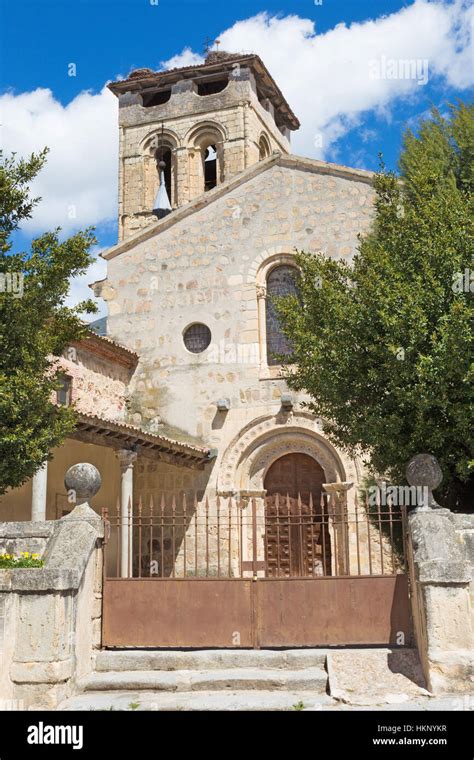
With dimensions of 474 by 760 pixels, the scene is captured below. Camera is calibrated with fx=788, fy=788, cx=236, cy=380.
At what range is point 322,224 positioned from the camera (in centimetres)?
1597

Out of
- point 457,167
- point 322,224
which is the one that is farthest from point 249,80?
point 457,167

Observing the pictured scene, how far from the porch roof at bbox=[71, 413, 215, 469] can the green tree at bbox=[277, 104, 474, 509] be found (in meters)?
3.37

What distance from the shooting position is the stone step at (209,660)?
7.46m

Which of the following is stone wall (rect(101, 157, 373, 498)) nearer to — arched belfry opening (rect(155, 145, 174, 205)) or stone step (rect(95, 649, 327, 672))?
stone step (rect(95, 649, 327, 672))

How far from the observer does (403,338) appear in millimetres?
8797

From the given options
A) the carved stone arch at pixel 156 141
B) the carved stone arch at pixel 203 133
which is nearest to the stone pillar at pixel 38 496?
the carved stone arch at pixel 203 133

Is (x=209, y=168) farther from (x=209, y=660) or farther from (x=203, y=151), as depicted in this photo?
(x=209, y=660)

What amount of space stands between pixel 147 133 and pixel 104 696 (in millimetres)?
24504

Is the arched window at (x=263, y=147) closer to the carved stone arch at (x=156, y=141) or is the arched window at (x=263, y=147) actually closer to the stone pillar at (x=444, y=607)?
the carved stone arch at (x=156, y=141)

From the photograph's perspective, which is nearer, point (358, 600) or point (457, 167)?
point (358, 600)

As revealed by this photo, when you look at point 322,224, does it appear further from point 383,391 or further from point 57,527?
point 57,527

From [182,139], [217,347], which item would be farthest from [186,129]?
[217,347]

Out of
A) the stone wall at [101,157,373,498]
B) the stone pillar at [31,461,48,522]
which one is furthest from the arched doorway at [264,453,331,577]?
the stone pillar at [31,461,48,522]
